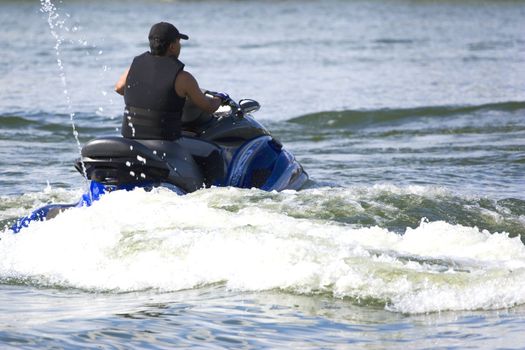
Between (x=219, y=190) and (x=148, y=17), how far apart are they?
169ft

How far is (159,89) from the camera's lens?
30.8 ft

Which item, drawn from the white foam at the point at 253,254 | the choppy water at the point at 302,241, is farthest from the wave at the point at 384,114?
the white foam at the point at 253,254

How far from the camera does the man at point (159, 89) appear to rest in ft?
30.8

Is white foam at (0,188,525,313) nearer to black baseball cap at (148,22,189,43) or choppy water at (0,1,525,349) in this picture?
choppy water at (0,1,525,349)

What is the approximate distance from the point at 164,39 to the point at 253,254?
2243mm

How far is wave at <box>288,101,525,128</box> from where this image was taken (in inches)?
742

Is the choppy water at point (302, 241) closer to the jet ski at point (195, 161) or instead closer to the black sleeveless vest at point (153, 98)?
the jet ski at point (195, 161)

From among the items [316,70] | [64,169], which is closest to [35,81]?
[316,70]

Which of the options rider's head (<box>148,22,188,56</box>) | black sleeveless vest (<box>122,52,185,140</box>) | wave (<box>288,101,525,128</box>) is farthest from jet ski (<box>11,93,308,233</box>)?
wave (<box>288,101,525,128</box>)

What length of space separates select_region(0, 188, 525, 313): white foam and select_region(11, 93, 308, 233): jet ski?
214 millimetres

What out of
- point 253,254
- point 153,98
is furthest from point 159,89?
point 253,254

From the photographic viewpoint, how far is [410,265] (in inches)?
302

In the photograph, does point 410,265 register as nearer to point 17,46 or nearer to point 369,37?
point 17,46

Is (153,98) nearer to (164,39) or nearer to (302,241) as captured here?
(164,39)
